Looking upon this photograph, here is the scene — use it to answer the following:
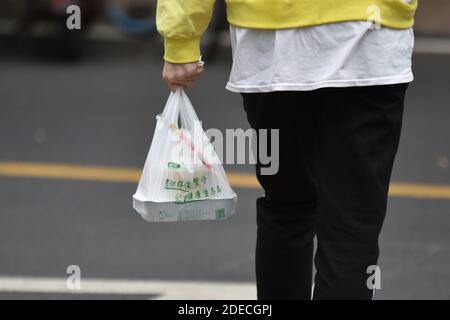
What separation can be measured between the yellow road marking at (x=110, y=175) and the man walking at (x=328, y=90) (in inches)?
106

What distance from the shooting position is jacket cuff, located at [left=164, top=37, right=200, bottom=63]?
3045 millimetres

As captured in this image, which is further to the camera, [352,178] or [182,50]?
[182,50]

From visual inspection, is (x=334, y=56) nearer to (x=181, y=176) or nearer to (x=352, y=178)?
(x=352, y=178)

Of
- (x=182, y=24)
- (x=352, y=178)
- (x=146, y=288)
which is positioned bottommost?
(x=146, y=288)

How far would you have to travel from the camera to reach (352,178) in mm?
2893

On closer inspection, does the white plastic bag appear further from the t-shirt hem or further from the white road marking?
the white road marking

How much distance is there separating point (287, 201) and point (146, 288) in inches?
48.7

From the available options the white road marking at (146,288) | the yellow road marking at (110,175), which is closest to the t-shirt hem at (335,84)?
the white road marking at (146,288)

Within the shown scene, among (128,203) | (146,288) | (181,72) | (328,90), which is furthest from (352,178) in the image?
(128,203)

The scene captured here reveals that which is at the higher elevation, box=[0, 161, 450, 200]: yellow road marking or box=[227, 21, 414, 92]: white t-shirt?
box=[227, 21, 414, 92]: white t-shirt

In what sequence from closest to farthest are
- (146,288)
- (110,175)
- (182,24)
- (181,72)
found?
1. (182,24)
2. (181,72)
3. (146,288)
4. (110,175)

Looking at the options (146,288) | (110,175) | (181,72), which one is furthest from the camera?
(110,175)

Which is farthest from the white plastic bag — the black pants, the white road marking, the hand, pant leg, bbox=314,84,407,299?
the white road marking
